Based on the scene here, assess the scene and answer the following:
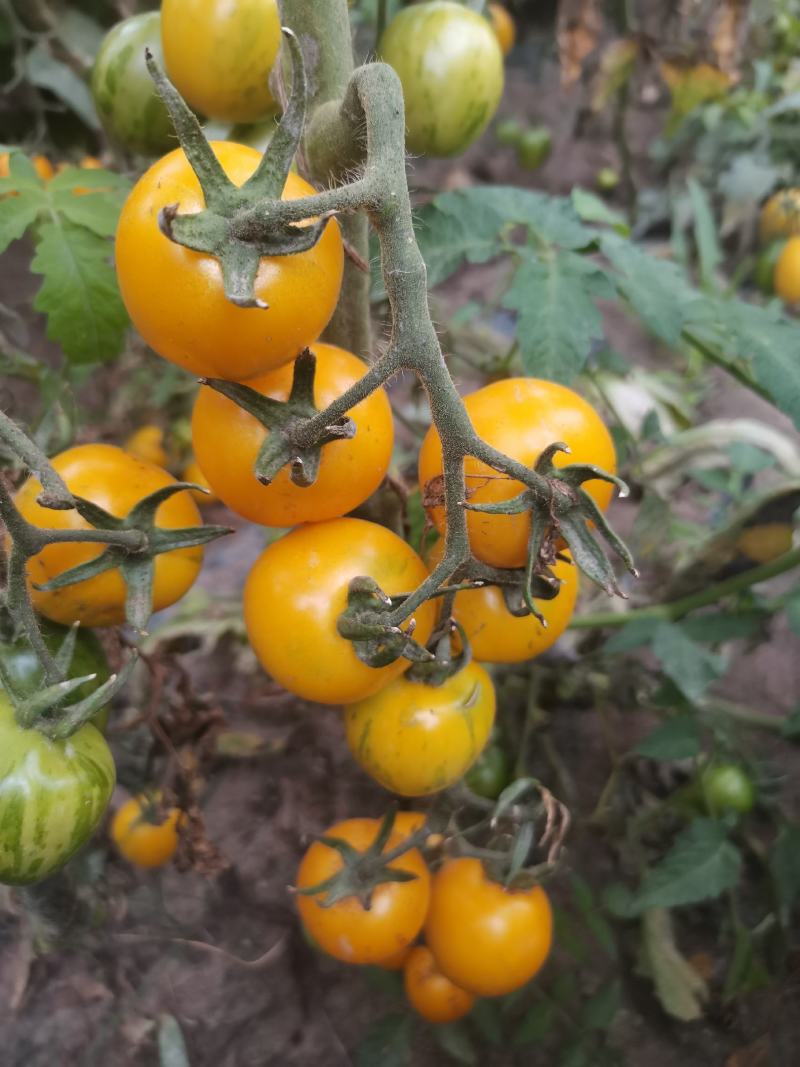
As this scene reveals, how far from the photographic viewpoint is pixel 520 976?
891 mm

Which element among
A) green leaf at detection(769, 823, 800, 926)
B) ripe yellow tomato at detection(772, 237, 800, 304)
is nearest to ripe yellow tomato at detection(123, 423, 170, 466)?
green leaf at detection(769, 823, 800, 926)

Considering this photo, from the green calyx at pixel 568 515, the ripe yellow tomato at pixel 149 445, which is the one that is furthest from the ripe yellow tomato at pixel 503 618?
the ripe yellow tomato at pixel 149 445

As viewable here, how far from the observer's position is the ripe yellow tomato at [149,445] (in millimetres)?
1589

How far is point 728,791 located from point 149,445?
1.19 m

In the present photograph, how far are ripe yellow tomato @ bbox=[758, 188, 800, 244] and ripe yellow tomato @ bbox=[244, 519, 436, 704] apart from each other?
6.32ft

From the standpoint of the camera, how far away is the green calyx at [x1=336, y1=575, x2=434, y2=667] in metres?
0.59

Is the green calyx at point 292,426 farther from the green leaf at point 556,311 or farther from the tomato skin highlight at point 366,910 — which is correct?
the tomato skin highlight at point 366,910

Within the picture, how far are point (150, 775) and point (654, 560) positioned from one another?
85cm

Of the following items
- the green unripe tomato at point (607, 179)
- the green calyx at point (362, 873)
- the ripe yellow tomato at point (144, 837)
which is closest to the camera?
the green calyx at point (362, 873)

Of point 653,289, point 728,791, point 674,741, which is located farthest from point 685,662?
point 653,289

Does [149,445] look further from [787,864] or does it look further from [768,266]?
[768,266]

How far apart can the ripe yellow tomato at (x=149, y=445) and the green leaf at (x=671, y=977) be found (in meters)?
1.17

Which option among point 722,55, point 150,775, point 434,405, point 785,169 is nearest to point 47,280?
point 434,405

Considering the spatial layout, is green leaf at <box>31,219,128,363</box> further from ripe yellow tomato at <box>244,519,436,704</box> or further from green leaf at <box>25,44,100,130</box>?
green leaf at <box>25,44,100,130</box>
